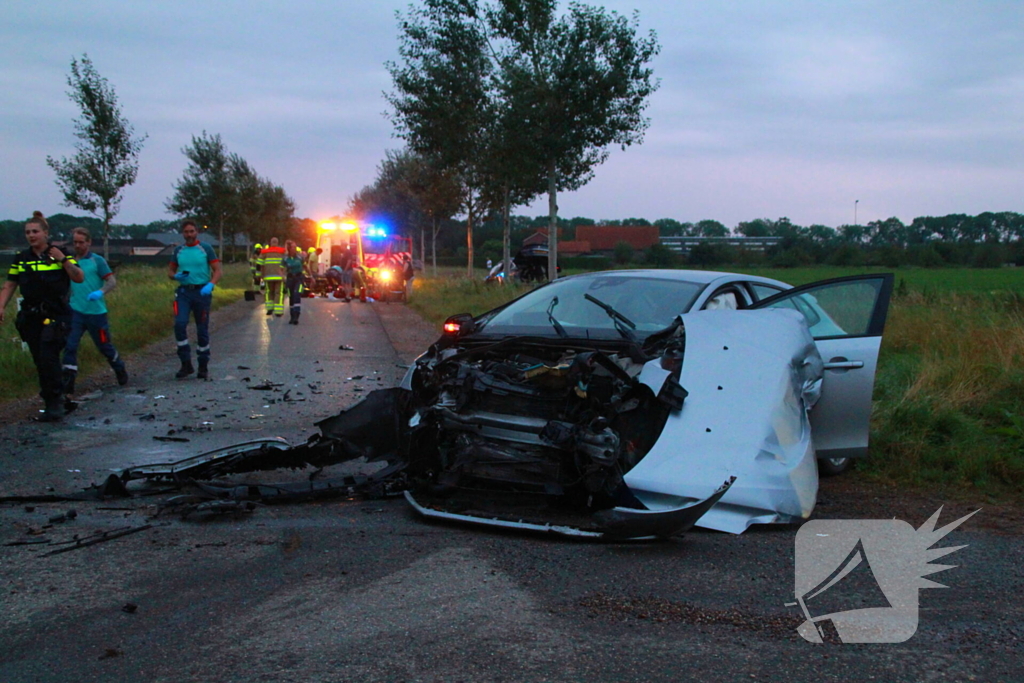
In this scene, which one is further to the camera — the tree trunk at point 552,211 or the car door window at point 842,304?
the tree trunk at point 552,211

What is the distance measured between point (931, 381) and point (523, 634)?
21.4ft

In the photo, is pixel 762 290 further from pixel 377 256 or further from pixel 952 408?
pixel 377 256

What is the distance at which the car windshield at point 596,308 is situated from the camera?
5566mm

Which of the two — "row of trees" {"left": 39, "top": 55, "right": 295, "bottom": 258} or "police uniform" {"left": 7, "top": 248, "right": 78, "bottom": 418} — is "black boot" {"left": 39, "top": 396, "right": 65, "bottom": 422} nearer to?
"police uniform" {"left": 7, "top": 248, "right": 78, "bottom": 418}

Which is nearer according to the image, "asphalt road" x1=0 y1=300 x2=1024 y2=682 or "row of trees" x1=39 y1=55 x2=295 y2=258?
"asphalt road" x1=0 y1=300 x2=1024 y2=682

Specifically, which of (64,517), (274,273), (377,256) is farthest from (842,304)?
(377,256)

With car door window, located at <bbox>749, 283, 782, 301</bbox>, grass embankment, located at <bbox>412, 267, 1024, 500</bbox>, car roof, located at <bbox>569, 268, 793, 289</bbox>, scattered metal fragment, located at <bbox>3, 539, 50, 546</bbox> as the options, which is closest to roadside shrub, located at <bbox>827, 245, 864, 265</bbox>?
grass embankment, located at <bbox>412, 267, 1024, 500</bbox>

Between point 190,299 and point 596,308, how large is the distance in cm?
674

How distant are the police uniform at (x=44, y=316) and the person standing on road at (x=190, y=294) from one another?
251 centimetres

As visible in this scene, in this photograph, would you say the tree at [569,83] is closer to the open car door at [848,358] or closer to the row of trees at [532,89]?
the row of trees at [532,89]
